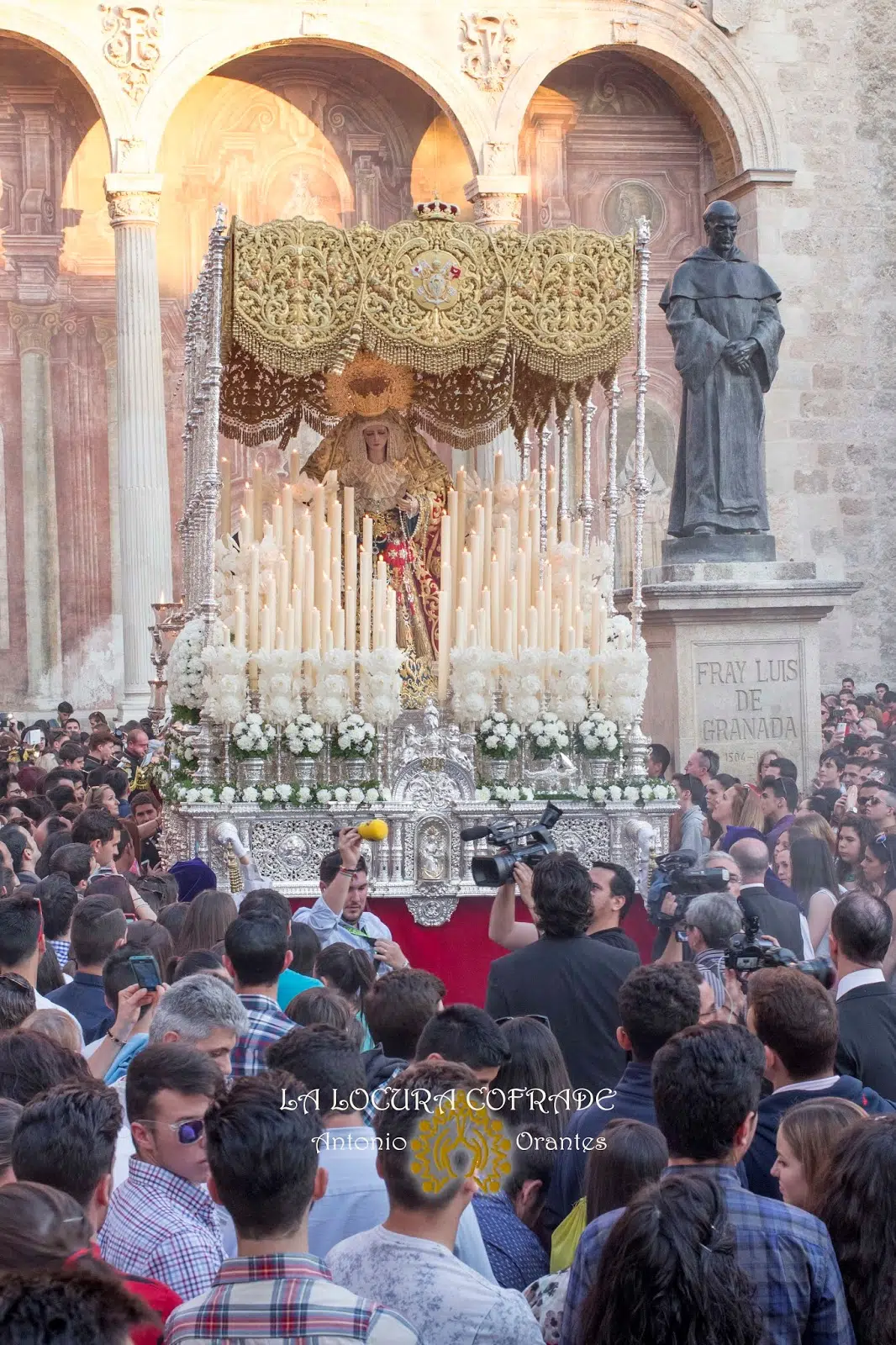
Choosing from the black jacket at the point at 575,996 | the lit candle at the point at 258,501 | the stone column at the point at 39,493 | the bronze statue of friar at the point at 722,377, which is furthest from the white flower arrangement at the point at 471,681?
the stone column at the point at 39,493

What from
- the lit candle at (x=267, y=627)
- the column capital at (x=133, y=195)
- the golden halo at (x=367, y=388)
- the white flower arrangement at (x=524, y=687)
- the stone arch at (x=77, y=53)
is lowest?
the white flower arrangement at (x=524, y=687)

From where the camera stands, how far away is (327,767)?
9109mm

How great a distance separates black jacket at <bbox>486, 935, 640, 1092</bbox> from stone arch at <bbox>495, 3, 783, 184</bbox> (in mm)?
15721

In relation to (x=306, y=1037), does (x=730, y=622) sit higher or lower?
higher

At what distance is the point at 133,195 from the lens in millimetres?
18312

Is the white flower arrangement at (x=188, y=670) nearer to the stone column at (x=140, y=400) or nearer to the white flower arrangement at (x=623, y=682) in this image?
the white flower arrangement at (x=623, y=682)

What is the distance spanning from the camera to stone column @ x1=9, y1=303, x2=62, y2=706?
20.2 meters

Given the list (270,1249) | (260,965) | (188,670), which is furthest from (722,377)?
(270,1249)

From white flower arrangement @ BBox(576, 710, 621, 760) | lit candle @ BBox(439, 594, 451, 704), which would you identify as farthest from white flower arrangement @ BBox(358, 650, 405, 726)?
white flower arrangement @ BBox(576, 710, 621, 760)

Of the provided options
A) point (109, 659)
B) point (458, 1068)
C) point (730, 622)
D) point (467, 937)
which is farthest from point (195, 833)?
point (109, 659)

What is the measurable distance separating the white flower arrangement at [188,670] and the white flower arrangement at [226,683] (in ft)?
0.55

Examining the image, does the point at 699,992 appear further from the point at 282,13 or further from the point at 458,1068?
the point at 282,13

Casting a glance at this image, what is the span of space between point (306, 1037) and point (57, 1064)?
50 cm

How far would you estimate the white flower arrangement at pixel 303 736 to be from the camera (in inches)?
351
